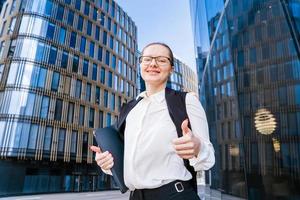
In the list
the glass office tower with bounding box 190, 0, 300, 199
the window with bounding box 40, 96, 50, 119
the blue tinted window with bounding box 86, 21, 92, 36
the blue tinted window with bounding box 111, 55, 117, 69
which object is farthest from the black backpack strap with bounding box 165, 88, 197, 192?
the blue tinted window with bounding box 111, 55, 117, 69

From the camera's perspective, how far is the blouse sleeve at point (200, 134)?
123cm

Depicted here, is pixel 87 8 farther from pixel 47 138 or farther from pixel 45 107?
pixel 47 138

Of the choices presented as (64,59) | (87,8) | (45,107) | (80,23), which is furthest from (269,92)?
(87,8)

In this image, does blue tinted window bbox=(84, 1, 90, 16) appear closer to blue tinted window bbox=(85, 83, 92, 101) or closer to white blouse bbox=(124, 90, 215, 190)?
blue tinted window bbox=(85, 83, 92, 101)

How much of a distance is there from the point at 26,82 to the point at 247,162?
2088 centimetres

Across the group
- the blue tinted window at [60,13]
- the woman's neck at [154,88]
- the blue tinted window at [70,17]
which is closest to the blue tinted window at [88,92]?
the blue tinted window at [70,17]

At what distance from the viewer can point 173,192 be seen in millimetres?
1259

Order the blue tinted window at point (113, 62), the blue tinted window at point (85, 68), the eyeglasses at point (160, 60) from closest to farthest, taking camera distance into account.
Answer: the eyeglasses at point (160, 60) → the blue tinted window at point (85, 68) → the blue tinted window at point (113, 62)

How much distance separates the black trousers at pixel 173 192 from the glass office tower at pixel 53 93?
21.0m

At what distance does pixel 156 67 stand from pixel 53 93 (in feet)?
74.8

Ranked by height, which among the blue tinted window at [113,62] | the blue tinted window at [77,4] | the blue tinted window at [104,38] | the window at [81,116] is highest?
the blue tinted window at [77,4]

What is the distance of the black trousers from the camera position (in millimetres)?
1253

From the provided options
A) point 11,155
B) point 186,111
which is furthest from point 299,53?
point 11,155

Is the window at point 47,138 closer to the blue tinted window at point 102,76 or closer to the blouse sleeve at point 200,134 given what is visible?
the blue tinted window at point 102,76
